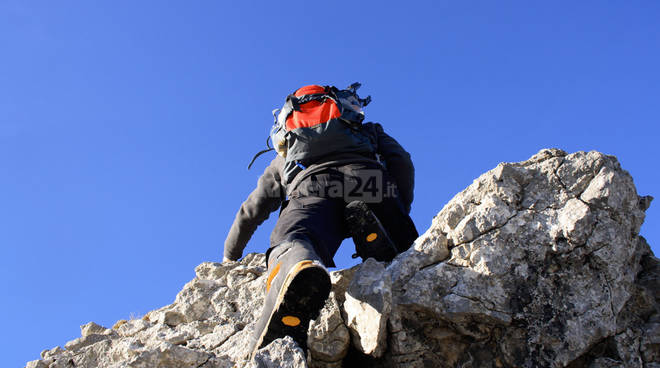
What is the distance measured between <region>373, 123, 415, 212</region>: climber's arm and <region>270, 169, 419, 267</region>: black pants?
451 millimetres

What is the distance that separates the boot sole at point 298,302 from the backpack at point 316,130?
227cm

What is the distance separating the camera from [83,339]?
6.62 metres

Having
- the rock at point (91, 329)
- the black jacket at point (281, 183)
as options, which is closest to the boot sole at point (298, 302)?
the black jacket at point (281, 183)

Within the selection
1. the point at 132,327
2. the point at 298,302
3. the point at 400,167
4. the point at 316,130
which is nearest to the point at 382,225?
the point at 400,167

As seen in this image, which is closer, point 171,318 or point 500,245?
point 500,245

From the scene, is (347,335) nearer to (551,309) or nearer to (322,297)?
(322,297)

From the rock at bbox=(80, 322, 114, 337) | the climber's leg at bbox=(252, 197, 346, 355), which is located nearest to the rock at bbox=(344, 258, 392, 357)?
the climber's leg at bbox=(252, 197, 346, 355)

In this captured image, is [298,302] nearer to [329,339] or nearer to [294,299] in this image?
[294,299]

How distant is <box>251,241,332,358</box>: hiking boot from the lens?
171 inches

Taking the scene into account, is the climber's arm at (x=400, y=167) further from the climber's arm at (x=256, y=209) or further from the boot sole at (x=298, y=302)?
the boot sole at (x=298, y=302)

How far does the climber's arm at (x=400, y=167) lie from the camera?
702cm

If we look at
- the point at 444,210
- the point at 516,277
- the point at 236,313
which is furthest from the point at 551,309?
the point at 236,313

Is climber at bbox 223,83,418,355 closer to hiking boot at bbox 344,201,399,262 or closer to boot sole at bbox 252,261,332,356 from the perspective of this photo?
hiking boot at bbox 344,201,399,262

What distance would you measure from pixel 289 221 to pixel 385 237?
1.02 m
